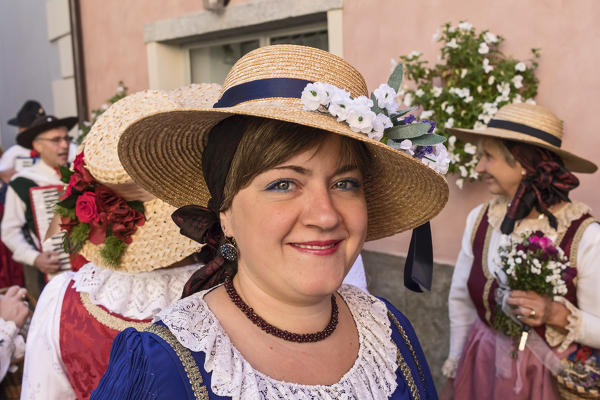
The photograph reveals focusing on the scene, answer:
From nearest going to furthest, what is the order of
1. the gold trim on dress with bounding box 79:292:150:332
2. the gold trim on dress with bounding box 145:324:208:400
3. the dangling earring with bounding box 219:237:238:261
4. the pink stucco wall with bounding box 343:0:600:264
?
the gold trim on dress with bounding box 145:324:208:400 < the dangling earring with bounding box 219:237:238:261 < the gold trim on dress with bounding box 79:292:150:332 < the pink stucco wall with bounding box 343:0:600:264

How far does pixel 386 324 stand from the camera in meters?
1.63

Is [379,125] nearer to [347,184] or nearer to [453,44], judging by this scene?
[347,184]

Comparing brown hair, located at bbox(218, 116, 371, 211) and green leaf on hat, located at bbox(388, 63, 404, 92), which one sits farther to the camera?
green leaf on hat, located at bbox(388, 63, 404, 92)

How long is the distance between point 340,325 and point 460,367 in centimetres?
192

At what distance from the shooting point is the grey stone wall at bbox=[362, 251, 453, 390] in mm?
4207

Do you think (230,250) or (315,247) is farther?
(230,250)

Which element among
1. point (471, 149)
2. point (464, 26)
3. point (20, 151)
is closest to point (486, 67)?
point (464, 26)

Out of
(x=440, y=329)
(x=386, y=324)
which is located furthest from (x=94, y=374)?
(x=440, y=329)

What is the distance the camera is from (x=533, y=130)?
112 inches

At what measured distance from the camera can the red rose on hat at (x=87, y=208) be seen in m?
2.07

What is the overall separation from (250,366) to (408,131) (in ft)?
2.50

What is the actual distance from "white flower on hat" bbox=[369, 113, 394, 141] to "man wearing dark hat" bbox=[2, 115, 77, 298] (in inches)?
153

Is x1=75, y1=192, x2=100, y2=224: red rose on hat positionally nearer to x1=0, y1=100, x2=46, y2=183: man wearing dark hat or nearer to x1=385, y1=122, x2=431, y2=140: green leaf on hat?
x1=385, y1=122, x2=431, y2=140: green leaf on hat

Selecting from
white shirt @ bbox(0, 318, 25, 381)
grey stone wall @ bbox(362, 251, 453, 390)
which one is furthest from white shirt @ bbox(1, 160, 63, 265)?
grey stone wall @ bbox(362, 251, 453, 390)
